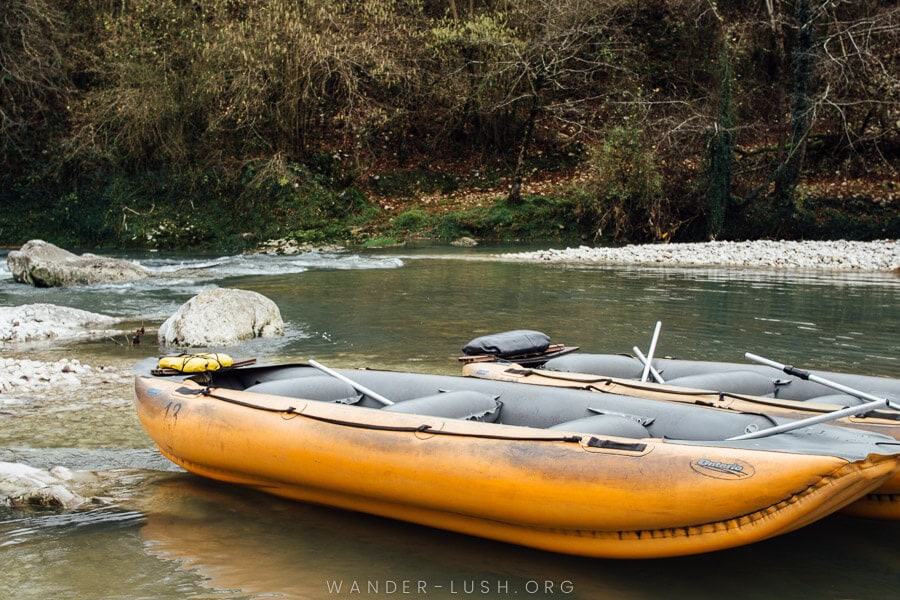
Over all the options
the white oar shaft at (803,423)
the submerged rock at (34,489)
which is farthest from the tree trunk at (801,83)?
the submerged rock at (34,489)

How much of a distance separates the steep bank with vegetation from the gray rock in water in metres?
6.38

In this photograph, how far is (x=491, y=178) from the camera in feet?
76.4

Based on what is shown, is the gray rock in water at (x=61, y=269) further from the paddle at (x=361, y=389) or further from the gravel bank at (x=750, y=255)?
the paddle at (x=361, y=389)

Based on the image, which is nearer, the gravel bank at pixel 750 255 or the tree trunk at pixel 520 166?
the gravel bank at pixel 750 255

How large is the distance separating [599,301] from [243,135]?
43.6ft

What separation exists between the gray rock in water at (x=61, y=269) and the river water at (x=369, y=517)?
1.57 m

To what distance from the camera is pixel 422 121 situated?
23844 millimetres

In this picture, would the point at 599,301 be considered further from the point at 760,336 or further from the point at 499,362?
the point at 499,362

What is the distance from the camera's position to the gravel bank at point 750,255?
15.5m

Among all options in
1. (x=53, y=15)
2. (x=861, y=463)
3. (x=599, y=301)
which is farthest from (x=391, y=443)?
(x=53, y=15)

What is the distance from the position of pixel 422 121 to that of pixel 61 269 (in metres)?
12.6

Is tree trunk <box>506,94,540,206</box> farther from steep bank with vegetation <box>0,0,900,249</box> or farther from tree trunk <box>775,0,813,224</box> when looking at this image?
tree trunk <box>775,0,813,224</box>

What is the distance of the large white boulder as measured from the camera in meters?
8.59

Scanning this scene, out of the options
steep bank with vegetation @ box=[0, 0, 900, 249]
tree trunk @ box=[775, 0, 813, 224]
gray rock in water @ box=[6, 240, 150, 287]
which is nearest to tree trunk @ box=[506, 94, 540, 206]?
steep bank with vegetation @ box=[0, 0, 900, 249]
